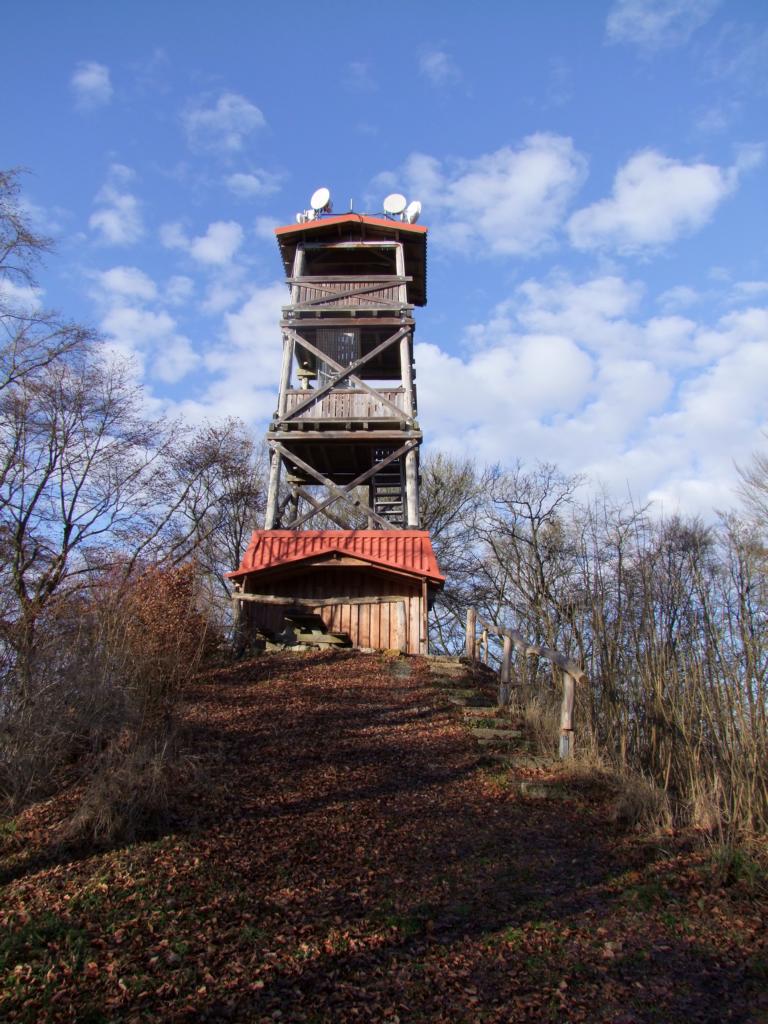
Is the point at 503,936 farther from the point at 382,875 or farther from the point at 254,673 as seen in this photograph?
the point at 254,673

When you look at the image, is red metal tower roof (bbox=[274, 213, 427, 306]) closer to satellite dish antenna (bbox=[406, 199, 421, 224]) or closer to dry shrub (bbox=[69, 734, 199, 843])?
satellite dish antenna (bbox=[406, 199, 421, 224])

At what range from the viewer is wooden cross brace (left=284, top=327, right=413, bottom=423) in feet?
56.0

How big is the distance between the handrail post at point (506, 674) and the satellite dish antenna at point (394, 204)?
44.7 feet

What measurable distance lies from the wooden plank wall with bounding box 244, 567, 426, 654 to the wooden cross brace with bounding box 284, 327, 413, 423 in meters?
3.88

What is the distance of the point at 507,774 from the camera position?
7.57 meters

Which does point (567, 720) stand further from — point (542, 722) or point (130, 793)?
point (130, 793)

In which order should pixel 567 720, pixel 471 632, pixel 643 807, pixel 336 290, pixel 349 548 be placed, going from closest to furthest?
pixel 643 807 → pixel 567 720 → pixel 471 632 → pixel 349 548 → pixel 336 290

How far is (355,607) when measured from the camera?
15.8 m

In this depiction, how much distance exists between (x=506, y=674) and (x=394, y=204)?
14.2 meters

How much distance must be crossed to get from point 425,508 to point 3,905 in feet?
96.4

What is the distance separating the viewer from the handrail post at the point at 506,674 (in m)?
10.0

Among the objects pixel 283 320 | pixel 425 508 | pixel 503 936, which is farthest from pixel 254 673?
pixel 425 508

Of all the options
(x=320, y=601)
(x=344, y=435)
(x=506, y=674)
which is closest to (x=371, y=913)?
(x=506, y=674)

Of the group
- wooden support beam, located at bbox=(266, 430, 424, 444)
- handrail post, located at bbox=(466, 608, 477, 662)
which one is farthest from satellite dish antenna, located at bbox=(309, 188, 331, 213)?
handrail post, located at bbox=(466, 608, 477, 662)
